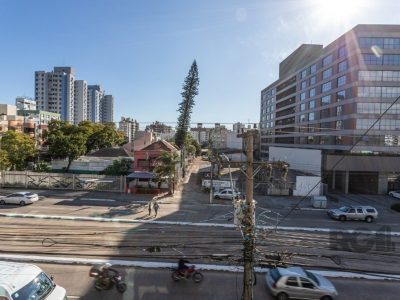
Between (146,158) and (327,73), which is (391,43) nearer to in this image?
(327,73)

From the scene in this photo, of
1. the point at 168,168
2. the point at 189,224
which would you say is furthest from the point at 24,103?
the point at 189,224

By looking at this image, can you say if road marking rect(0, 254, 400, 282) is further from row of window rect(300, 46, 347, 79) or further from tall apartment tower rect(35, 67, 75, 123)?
tall apartment tower rect(35, 67, 75, 123)

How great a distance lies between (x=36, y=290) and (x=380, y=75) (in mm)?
52895

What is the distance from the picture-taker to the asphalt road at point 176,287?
526 inches

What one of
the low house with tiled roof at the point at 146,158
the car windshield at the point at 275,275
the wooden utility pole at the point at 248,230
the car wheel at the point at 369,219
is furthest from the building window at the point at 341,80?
the wooden utility pole at the point at 248,230

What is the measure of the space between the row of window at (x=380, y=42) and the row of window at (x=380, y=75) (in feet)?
12.3

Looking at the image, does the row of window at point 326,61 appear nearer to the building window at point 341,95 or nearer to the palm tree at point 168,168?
the building window at point 341,95

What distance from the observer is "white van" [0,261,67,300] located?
9086 mm

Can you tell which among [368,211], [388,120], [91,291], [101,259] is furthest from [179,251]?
[388,120]

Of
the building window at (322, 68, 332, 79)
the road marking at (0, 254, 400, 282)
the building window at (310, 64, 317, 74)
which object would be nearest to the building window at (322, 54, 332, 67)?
the building window at (322, 68, 332, 79)

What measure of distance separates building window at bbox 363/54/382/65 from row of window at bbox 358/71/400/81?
4.26ft

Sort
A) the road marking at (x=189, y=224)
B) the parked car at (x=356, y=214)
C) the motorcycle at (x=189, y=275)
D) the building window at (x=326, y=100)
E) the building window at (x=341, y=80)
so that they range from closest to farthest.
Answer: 1. the motorcycle at (x=189, y=275)
2. the road marking at (x=189, y=224)
3. the parked car at (x=356, y=214)
4. the building window at (x=341, y=80)
5. the building window at (x=326, y=100)

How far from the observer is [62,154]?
49.0m

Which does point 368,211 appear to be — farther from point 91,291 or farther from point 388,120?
point 388,120
